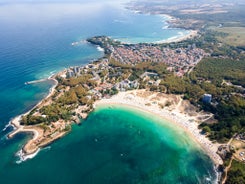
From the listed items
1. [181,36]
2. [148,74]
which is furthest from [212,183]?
[181,36]

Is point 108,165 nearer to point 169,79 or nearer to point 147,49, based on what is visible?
point 169,79

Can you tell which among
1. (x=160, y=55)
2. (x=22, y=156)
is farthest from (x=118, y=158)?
(x=160, y=55)

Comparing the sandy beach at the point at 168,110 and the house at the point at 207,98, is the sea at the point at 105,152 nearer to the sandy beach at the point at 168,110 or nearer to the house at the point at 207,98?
the sandy beach at the point at 168,110

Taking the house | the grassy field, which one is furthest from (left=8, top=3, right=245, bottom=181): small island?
the grassy field

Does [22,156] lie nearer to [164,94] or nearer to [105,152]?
[105,152]

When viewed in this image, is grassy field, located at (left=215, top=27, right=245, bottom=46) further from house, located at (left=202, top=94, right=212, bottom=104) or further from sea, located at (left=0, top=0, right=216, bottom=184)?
sea, located at (left=0, top=0, right=216, bottom=184)

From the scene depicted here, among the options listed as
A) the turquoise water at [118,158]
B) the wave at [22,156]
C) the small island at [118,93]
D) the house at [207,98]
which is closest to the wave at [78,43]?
the small island at [118,93]

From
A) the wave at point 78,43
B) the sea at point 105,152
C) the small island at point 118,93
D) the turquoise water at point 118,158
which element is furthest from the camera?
the wave at point 78,43
